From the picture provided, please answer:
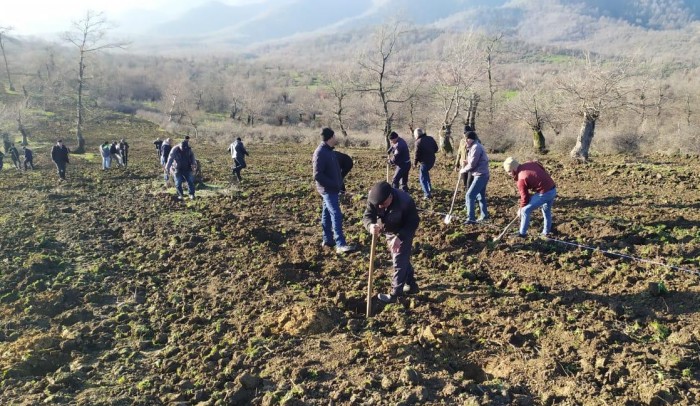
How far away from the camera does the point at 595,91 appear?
1831cm

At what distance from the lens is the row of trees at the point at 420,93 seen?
20.5 metres

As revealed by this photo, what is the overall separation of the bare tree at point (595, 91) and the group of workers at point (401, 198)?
32.5ft

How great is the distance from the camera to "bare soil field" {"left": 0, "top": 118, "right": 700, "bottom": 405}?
4344mm

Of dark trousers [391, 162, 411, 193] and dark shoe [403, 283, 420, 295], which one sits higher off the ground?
dark trousers [391, 162, 411, 193]

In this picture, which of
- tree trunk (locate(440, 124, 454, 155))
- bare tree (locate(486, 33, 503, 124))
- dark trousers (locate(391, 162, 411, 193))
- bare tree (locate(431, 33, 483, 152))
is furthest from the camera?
bare tree (locate(486, 33, 503, 124))

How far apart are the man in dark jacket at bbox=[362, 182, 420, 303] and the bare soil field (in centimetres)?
40

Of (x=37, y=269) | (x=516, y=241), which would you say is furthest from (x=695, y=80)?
(x=37, y=269)

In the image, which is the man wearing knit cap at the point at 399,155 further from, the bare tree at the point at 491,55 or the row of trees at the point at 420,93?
the bare tree at the point at 491,55

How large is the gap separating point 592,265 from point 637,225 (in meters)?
2.18

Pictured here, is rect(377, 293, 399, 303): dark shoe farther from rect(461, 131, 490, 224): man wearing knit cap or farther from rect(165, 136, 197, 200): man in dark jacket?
rect(165, 136, 197, 200): man in dark jacket

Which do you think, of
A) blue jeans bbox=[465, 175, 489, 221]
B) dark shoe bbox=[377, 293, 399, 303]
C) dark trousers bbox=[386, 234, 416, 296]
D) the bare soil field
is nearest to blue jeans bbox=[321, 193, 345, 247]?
the bare soil field

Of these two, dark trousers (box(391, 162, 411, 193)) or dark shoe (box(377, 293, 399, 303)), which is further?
dark trousers (box(391, 162, 411, 193))

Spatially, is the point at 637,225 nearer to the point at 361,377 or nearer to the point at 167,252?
the point at 361,377

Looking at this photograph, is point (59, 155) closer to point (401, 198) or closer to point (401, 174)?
point (401, 174)
